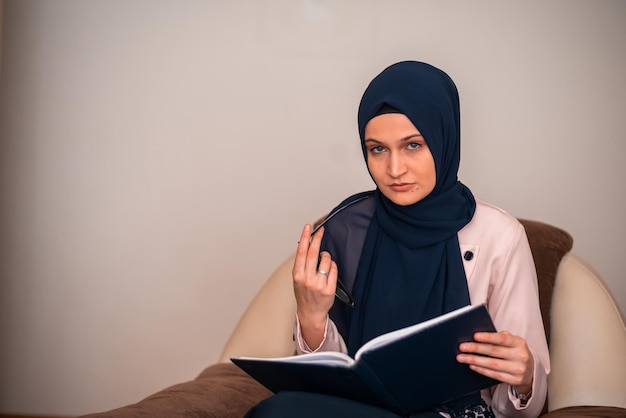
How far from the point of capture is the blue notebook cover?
140 centimetres

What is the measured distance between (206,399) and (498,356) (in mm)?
712

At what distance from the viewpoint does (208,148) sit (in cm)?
302

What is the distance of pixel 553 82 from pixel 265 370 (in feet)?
5.46

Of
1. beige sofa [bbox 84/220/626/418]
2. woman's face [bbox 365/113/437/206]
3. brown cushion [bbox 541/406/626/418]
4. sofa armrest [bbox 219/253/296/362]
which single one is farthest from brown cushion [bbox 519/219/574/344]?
sofa armrest [bbox 219/253/296/362]

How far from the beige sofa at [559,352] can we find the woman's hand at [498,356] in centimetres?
33

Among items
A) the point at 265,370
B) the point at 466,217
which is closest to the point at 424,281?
the point at 466,217

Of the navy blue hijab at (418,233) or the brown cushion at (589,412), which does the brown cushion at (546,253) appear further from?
the navy blue hijab at (418,233)

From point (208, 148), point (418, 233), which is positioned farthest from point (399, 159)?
point (208, 148)

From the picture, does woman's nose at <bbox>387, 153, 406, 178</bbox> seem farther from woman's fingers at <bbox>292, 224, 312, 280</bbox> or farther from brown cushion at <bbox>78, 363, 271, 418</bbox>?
brown cushion at <bbox>78, 363, 271, 418</bbox>

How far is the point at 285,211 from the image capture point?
9.84ft

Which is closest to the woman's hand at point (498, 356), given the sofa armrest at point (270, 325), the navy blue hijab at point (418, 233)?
the navy blue hijab at point (418, 233)

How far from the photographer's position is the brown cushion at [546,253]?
2.07 m

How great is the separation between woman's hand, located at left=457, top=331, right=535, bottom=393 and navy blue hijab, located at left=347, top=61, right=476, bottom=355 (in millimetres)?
259

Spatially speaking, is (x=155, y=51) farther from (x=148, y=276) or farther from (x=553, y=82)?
(x=553, y=82)
